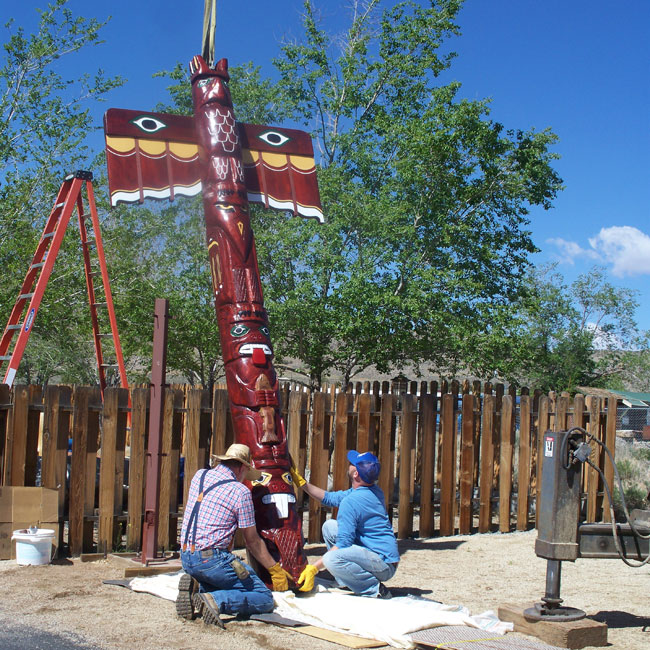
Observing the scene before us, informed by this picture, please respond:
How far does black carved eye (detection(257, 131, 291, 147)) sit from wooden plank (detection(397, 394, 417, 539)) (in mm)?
3143

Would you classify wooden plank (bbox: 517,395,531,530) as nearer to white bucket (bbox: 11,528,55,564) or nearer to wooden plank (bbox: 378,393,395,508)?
wooden plank (bbox: 378,393,395,508)

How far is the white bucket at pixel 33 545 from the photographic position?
6.39 metres

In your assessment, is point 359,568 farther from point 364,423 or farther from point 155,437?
point 364,423

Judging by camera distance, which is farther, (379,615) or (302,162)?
(302,162)

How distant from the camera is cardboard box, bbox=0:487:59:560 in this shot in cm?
665

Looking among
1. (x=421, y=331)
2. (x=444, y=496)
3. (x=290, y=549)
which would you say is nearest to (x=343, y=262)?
(x=421, y=331)

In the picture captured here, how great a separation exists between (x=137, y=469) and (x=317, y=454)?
187cm

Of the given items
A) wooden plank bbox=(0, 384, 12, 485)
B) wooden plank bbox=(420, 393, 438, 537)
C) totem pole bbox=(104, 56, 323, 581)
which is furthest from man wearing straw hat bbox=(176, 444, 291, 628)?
wooden plank bbox=(420, 393, 438, 537)

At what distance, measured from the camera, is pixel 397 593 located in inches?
238

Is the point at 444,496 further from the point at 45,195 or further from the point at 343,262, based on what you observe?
the point at 45,195

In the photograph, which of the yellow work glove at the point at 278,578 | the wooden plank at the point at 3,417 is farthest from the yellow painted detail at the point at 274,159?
the yellow work glove at the point at 278,578

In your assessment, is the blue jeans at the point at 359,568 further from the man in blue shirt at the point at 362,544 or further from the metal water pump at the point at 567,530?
the metal water pump at the point at 567,530

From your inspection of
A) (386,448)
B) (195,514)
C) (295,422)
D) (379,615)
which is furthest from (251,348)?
(379,615)

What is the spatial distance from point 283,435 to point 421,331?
28.2 ft
